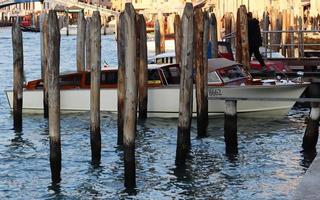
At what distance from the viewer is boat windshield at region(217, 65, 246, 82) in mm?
22812

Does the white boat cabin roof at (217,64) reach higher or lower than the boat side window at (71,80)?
A: higher

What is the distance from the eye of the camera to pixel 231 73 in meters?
23.2

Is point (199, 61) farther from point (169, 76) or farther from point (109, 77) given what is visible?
point (109, 77)

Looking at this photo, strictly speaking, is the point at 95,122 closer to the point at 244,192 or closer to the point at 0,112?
the point at 244,192

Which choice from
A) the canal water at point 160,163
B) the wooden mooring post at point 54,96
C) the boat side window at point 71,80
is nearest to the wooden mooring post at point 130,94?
the canal water at point 160,163

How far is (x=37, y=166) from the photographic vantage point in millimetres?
17516

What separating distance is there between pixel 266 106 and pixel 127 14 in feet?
31.4

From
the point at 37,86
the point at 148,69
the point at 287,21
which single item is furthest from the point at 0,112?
the point at 287,21

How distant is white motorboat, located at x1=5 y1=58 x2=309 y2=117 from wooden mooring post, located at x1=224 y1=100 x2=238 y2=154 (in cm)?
427

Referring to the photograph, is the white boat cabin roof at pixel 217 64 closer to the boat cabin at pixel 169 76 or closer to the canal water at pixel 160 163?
the boat cabin at pixel 169 76

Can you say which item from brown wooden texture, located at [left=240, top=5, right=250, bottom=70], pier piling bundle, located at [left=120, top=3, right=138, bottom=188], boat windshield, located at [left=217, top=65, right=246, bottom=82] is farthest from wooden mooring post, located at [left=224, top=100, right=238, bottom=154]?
brown wooden texture, located at [left=240, top=5, right=250, bottom=70]

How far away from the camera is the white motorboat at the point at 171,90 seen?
886 inches

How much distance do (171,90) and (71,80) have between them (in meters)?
3.14

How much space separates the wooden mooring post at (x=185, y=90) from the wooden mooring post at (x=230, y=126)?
2.85 feet
